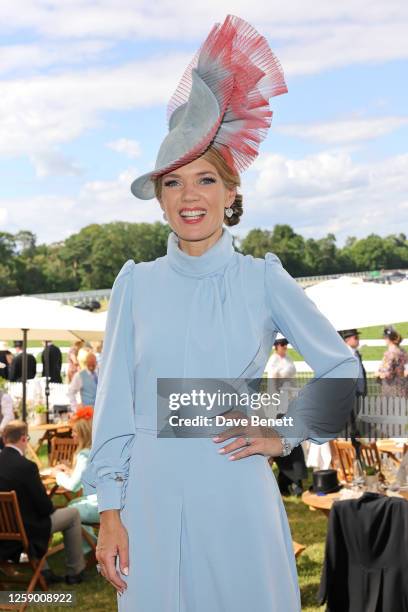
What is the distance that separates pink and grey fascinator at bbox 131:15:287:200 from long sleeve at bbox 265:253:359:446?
0.30 m

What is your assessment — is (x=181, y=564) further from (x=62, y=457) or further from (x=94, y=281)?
(x=94, y=281)

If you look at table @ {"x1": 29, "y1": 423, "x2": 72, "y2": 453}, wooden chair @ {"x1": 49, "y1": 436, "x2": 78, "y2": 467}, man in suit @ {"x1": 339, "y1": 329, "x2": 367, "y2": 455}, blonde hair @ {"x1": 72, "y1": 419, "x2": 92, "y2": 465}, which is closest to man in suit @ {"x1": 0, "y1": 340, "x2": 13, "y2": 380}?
table @ {"x1": 29, "y1": 423, "x2": 72, "y2": 453}

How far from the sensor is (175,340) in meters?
1.85

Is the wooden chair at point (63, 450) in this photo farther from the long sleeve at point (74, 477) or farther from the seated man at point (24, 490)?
the seated man at point (24, 490)

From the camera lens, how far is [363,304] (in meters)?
11.7

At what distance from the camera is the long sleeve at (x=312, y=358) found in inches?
74.2

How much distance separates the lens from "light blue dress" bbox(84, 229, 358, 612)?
5.96 ft

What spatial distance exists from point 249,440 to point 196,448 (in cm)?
12

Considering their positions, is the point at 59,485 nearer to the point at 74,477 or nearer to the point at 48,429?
the point at 74,477

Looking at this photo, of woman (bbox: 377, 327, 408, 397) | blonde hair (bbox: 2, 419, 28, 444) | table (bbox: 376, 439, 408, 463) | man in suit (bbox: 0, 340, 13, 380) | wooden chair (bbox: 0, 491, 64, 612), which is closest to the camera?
wooden chair (bbox: 0, 491, 64, 612)

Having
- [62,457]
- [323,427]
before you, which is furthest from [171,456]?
[62,457]

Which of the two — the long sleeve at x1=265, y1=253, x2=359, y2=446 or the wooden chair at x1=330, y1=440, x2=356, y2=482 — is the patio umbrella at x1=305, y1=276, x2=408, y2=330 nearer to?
the wooden chair at x1=330, y1=440, x2=356, y2=482

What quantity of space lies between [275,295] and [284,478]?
900 centimetres

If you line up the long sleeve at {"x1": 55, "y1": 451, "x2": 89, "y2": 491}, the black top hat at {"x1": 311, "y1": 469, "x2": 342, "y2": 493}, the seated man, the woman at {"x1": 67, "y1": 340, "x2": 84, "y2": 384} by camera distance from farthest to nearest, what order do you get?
the woman at {"x1": 67, "y1": 340, "x2": 84, "y2": 384} < the long sleeve at {"x1": 55, "y1": 451, "x2": 89, "y2": 491} < the black top hat at {"x1": 311, "y1": 469, "x2": 342, "y2": 493} < the seated man
